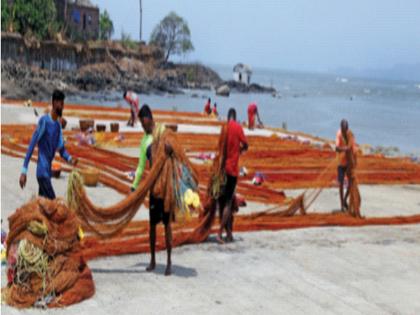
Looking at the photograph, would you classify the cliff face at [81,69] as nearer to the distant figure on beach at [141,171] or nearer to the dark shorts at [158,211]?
the distant figure on beach at [141,171]

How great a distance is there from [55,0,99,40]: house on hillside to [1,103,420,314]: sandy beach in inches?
3100

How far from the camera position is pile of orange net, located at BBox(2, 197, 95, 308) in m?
6.44

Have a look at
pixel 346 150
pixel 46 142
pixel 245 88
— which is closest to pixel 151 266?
pixel 46 142

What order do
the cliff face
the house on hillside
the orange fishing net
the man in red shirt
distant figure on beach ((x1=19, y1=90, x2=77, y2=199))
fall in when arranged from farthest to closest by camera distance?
the house on hillside → the cliff face → the man in red shirt → distant figure on beach ((x1=19, y1=90, x2=77, y2=199)) → the orange fishing net

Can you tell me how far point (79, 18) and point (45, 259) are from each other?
291 feet

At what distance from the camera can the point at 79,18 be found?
91.4 metres

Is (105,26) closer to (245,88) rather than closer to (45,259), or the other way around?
(245,88)

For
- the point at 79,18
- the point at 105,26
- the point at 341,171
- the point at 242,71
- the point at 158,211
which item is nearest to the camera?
the point at 158,211

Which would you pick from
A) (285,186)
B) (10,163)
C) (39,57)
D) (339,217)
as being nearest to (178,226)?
(339,217)

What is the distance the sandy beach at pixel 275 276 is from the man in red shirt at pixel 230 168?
0.29 metres

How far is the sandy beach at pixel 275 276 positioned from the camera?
22.5 feet

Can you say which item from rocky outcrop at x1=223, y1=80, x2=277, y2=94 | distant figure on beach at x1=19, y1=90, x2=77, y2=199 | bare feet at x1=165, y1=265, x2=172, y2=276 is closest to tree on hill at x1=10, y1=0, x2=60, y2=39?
rocky outcrop at x1=223, y1=80, x2=277, y2=94

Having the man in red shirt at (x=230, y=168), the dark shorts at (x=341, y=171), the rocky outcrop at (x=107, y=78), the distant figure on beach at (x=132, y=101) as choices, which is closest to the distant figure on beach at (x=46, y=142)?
the man in red shirt at (x=230, y=168)

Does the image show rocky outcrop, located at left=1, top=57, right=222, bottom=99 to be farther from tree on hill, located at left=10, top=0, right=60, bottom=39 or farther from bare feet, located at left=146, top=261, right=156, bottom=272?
bare feet, located at left=146, top=261, right=156, bottom=272
